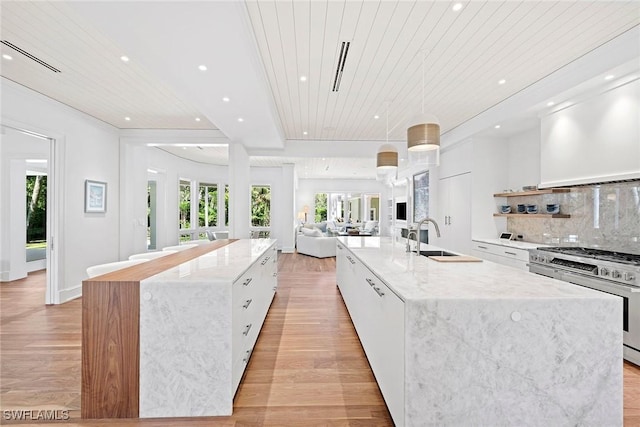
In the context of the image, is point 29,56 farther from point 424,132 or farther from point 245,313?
point 424,132

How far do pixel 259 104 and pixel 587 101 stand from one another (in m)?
3.56

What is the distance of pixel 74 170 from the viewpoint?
14.3ft

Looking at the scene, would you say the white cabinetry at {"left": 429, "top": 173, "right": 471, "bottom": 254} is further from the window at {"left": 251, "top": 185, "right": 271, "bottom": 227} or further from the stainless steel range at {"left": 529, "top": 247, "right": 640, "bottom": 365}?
the window at {"left": 251, "top": 185, "right": 271, "bottom": 227}

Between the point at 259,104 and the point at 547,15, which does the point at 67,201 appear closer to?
the point at 259,104

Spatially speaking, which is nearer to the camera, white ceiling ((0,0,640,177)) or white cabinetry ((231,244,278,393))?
white cabinetry ((231,244,278,393))

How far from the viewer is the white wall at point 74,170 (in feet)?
11.9

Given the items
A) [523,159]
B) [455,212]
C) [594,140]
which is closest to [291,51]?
[594,140]

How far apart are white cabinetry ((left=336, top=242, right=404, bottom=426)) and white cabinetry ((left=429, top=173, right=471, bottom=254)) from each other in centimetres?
325

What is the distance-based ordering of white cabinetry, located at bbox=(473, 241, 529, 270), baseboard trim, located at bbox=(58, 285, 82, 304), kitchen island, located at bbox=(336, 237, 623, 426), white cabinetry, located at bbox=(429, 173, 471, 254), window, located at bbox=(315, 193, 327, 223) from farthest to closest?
window, located at bbox=(315, 193, 327, 223)
white cabinetry, located at bbox=(429, 173, 471, 254)
baseboard trim, located at bbox=(58, 285, 82, 304)
white cabinetry, located at bbox=(473, 241, 529, 270)
kitchen island, located at bbox=(336, 237, 623, 426)

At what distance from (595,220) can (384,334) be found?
3.18m

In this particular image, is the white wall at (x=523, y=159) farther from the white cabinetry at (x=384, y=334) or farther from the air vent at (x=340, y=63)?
the white cabinetry at (x=384, y=334)

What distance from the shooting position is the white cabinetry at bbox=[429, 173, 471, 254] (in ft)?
16.6

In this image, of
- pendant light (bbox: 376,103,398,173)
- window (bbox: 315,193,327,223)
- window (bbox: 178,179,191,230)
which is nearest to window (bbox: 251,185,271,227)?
window (bbox: 178,179,191,230)

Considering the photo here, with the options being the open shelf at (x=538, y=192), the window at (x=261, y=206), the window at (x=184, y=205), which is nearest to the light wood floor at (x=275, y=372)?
the open shelf at (x=538, y=192)
